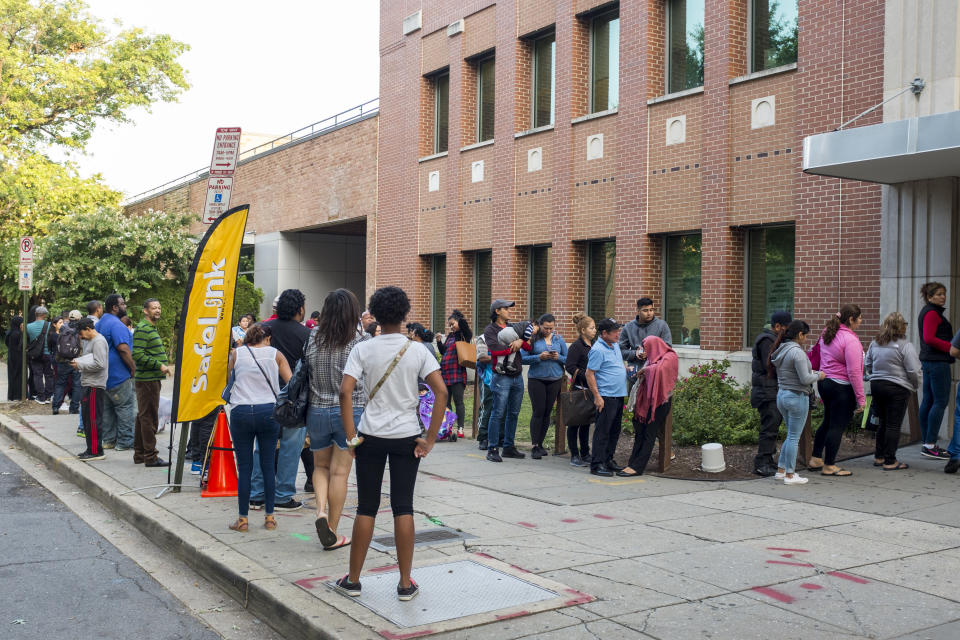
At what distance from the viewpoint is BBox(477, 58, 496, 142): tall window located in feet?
67.6

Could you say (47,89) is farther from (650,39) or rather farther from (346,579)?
(346,579)

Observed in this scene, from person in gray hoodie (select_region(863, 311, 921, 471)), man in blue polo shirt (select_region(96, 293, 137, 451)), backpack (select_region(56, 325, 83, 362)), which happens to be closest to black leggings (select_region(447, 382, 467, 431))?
man in blue polo shirt (select_region(96, 293, 137, 451))

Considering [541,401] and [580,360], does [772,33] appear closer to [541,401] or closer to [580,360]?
[580,360]

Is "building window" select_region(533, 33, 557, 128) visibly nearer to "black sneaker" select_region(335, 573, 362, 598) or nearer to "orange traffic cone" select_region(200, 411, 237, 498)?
"orange traffic cone" select_region(200, 411, 237, 498)

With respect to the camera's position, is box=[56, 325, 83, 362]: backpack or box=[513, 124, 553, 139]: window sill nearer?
box=[56, 325, 83, 362]: backpack

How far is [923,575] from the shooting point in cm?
577

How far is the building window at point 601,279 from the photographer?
17.2 metres

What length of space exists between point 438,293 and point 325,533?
16.3 meters

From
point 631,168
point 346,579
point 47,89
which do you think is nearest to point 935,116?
point 631,168

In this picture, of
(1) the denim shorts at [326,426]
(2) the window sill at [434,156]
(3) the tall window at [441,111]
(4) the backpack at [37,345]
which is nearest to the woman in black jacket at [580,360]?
(1) the denim shorts at [326,426]

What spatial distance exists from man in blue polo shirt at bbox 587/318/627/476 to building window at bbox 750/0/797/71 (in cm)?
688

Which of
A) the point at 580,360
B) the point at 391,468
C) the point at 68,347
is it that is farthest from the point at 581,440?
the point at 68,347

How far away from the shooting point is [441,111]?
2231 cm

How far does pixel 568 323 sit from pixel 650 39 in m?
5.54
